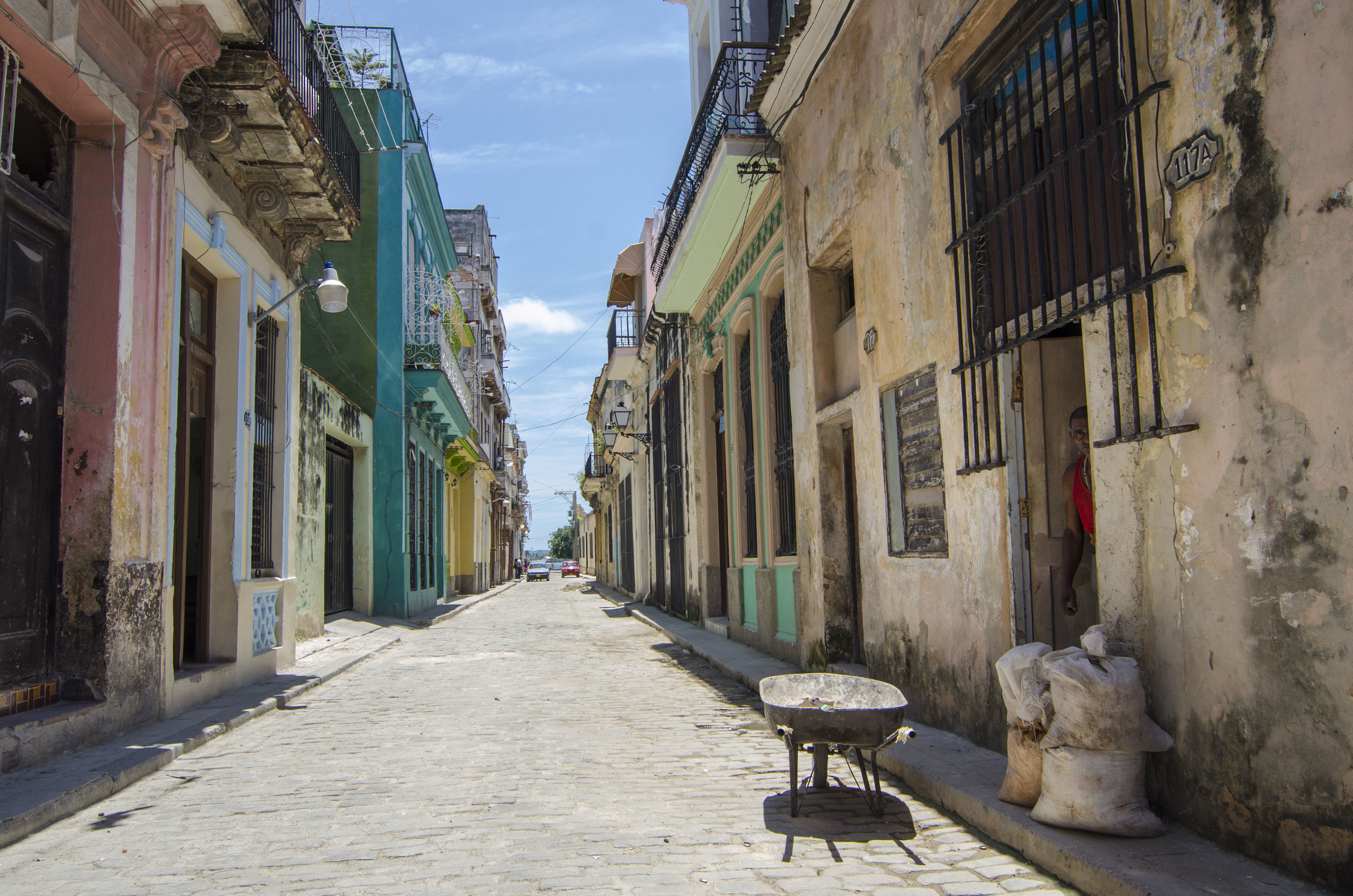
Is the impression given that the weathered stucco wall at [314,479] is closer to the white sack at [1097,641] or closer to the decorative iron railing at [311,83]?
the decorative iron railing at [311,83]

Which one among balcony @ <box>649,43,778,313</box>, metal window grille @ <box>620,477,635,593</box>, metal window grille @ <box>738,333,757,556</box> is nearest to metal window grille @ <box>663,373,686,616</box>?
metal window grille @ <box>738,333,757,556</box>

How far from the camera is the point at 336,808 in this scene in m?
4.64

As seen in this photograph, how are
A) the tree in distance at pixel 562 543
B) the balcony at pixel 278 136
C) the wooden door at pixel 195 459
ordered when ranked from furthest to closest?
the tree in distance at pixel 562 543, the wooden door at pixel 195 459, the balcony at pixel 278 136

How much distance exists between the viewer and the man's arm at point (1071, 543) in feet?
16.2

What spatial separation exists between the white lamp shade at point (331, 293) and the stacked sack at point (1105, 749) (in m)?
7.27

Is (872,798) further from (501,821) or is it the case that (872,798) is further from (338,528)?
(338,528)

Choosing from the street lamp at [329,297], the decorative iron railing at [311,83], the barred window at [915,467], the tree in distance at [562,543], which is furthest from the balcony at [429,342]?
the tree in distance at [562,543]

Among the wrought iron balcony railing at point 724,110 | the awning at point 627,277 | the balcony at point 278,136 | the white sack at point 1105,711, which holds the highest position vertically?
the awning at point 627,277

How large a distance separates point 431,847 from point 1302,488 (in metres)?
3.53

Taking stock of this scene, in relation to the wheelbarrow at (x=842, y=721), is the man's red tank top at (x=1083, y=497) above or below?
above

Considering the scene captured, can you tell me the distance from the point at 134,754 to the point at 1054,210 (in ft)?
19.8

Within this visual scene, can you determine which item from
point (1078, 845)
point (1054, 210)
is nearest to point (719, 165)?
point (1054, 210)

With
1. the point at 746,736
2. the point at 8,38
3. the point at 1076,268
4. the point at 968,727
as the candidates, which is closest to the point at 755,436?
the point at 746,736

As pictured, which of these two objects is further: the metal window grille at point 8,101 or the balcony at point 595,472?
the balcony at point 595,472
